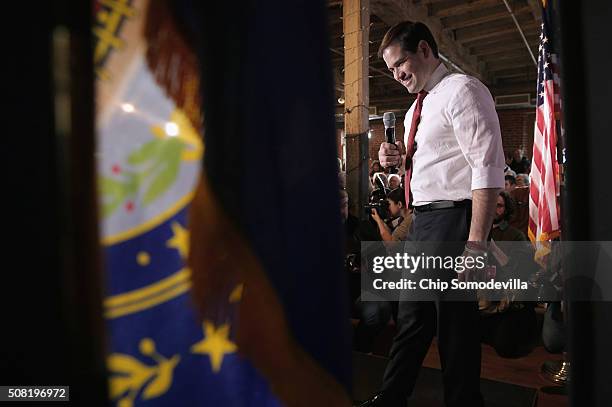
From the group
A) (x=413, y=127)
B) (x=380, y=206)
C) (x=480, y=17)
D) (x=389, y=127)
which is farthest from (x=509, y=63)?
(x=413, y=127)

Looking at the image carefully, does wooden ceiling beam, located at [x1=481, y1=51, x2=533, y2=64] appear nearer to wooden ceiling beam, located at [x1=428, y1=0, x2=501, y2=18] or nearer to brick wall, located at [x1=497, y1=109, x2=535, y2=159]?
brick wall, located at [x1=497, y1=109, x2=535, y2=159]

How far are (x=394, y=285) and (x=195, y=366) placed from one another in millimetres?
1960

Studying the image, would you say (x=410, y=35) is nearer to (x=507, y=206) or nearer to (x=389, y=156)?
(x=389, y=156)

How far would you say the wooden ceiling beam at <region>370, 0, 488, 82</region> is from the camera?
377cm

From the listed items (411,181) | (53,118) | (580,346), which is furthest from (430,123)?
(53,118)

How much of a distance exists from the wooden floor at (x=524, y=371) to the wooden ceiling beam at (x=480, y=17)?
390 centimetres

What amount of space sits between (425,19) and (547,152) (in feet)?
9.68

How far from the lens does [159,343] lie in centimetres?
62

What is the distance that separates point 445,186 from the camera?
1.43 meters

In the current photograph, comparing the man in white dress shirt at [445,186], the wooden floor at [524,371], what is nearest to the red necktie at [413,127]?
the man in white dress shirt at [445,186]

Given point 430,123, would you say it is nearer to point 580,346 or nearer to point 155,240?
point 580,346

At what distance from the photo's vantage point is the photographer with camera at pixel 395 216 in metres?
2.61

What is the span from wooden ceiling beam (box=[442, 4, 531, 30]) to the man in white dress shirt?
3878 mm

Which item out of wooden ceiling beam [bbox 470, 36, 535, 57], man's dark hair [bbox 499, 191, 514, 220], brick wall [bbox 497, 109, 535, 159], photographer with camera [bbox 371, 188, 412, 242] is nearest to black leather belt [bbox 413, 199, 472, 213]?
photographer with camera [bbox 371, 188, 412, 242]
